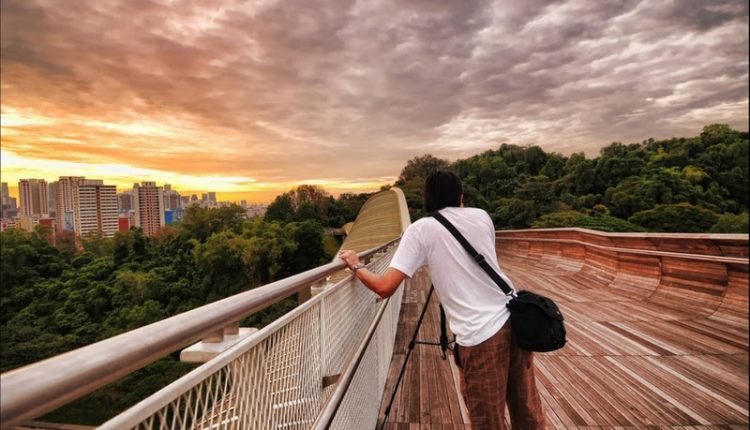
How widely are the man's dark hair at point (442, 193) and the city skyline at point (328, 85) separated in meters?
0.85

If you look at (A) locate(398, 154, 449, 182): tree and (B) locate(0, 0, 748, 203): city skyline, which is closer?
(B) locate(0, 0, 748, 203): city skyline

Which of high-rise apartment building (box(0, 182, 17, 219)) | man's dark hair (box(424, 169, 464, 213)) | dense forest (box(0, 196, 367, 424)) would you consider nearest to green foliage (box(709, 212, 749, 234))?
man's dark hair (box(424, 169, 464, 213))

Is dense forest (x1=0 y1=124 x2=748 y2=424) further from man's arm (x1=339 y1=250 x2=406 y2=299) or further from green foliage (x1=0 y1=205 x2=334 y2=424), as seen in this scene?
man's arm (x1=339 y1=250 x2=406 y2=299)

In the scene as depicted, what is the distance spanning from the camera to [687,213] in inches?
496

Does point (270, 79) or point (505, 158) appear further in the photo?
point (505, 158)

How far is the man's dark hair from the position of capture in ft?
5.76

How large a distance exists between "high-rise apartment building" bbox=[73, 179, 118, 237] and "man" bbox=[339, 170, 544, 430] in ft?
322

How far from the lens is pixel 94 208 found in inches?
3590

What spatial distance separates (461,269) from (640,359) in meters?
2.86

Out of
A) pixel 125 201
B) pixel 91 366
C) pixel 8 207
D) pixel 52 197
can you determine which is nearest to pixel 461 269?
pixel 91 366

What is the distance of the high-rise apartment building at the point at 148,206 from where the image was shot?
10794 centimetres

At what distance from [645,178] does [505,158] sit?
3820 cm

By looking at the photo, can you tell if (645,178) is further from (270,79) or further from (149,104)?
(149,104)

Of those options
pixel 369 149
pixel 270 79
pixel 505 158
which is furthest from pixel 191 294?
pixel 505 158
